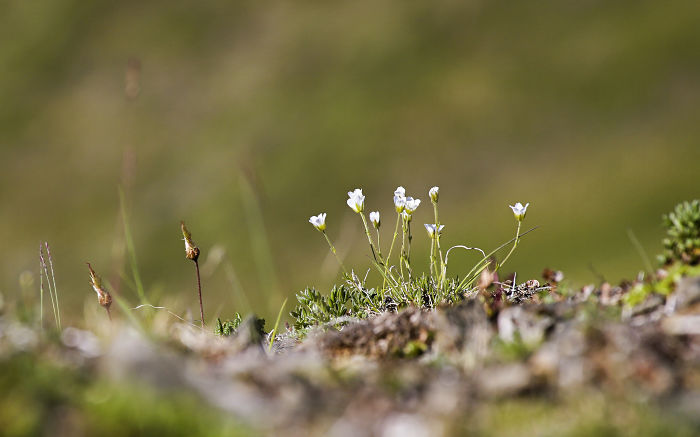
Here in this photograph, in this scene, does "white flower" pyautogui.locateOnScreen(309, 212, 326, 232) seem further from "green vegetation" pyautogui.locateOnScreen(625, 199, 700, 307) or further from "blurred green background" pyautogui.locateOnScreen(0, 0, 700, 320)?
"blurred green background" pyautogui.locateOnScreen(0, 0, 700, 320)

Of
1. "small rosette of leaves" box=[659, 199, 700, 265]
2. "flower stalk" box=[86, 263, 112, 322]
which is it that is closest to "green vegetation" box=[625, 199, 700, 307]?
"small rosette of leaves" box=[659, 199, 700, 265]

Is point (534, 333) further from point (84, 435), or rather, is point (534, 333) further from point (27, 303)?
point (27, 303)

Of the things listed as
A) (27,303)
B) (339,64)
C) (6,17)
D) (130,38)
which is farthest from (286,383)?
(6,17)

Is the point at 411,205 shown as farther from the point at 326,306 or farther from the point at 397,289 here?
the point at 326,306

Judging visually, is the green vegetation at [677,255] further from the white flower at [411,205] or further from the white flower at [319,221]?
the white flower at [319,221]

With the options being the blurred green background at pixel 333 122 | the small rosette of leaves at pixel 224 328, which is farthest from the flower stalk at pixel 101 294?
→ the blurred green background at pixel 333 122
